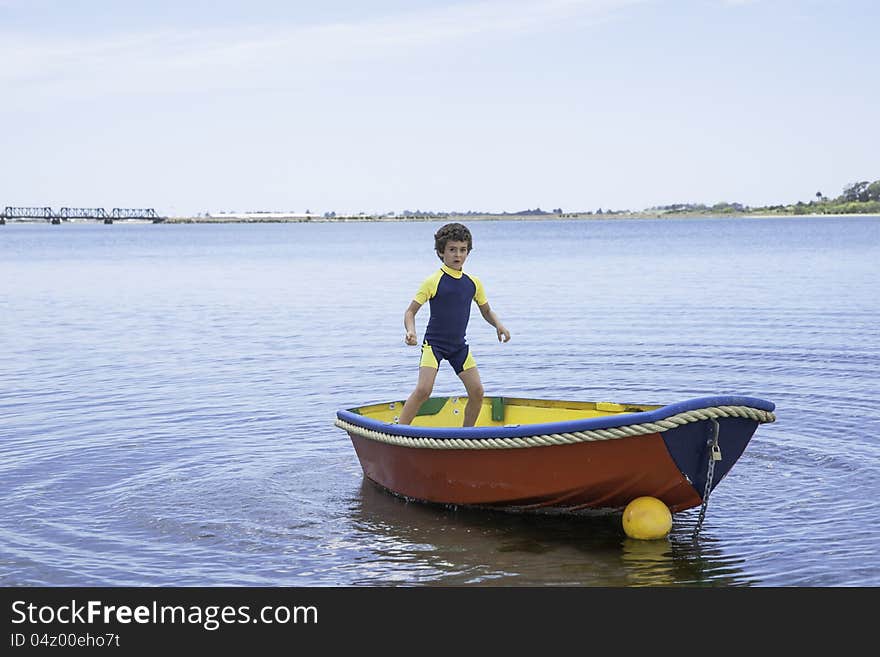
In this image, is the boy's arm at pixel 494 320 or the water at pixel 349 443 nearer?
the water at pixel 349 443

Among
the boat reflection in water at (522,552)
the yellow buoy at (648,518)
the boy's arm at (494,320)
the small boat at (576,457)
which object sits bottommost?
the boat reflection in water at (522,552)

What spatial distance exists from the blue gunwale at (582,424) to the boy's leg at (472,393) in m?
0.82

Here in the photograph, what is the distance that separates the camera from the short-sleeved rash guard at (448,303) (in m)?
9.05

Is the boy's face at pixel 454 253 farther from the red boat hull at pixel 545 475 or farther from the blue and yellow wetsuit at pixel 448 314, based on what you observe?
the red boat hull at pixel 545 475

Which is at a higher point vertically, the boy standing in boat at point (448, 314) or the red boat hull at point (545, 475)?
the boy standing in boat at point (448, 314)

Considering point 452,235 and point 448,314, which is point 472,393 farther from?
point 452,235

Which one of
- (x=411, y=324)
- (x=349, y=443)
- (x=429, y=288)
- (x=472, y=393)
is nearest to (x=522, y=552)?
(x=472, y=393)

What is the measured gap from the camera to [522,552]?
7.96 metres

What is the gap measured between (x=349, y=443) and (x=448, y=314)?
2789 mm

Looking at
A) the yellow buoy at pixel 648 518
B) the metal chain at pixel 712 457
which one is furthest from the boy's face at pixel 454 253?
the metal chain at pixel 712 457
